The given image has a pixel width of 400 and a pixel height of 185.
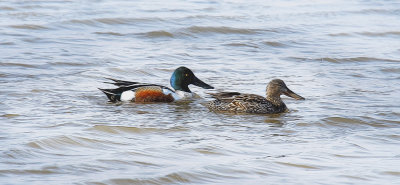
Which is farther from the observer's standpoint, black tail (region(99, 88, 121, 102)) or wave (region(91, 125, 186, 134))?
black tail (region(99, 88, 121, 102))

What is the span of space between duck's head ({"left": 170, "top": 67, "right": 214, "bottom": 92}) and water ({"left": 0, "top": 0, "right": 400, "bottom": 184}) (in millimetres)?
374

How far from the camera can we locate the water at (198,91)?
7805 mm

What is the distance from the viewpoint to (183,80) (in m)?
12.0

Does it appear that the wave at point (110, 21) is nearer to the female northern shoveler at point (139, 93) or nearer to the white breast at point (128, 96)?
the female northern shoveler at point (139, 93)

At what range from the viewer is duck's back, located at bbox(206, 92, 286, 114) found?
10664 mm

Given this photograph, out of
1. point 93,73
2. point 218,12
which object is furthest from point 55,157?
point 218,12

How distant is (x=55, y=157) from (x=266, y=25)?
437 inches

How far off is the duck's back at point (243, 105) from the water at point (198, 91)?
0.17 meters

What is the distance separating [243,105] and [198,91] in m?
1.98

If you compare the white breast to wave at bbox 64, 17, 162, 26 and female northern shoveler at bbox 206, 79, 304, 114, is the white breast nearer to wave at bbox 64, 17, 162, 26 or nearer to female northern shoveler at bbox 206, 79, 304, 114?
female northern shoveler at bbox 206, 79, 304, 114

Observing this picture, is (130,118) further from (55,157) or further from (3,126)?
(55,157)

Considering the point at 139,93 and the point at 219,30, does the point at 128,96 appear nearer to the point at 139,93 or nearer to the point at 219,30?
the point at 139,93

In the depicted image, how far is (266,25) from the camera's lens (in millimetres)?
18641

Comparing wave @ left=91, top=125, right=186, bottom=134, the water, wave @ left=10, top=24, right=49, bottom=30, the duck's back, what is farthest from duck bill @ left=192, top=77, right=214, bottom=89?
wave @ left=10, top=24, right=49, bottom=30
